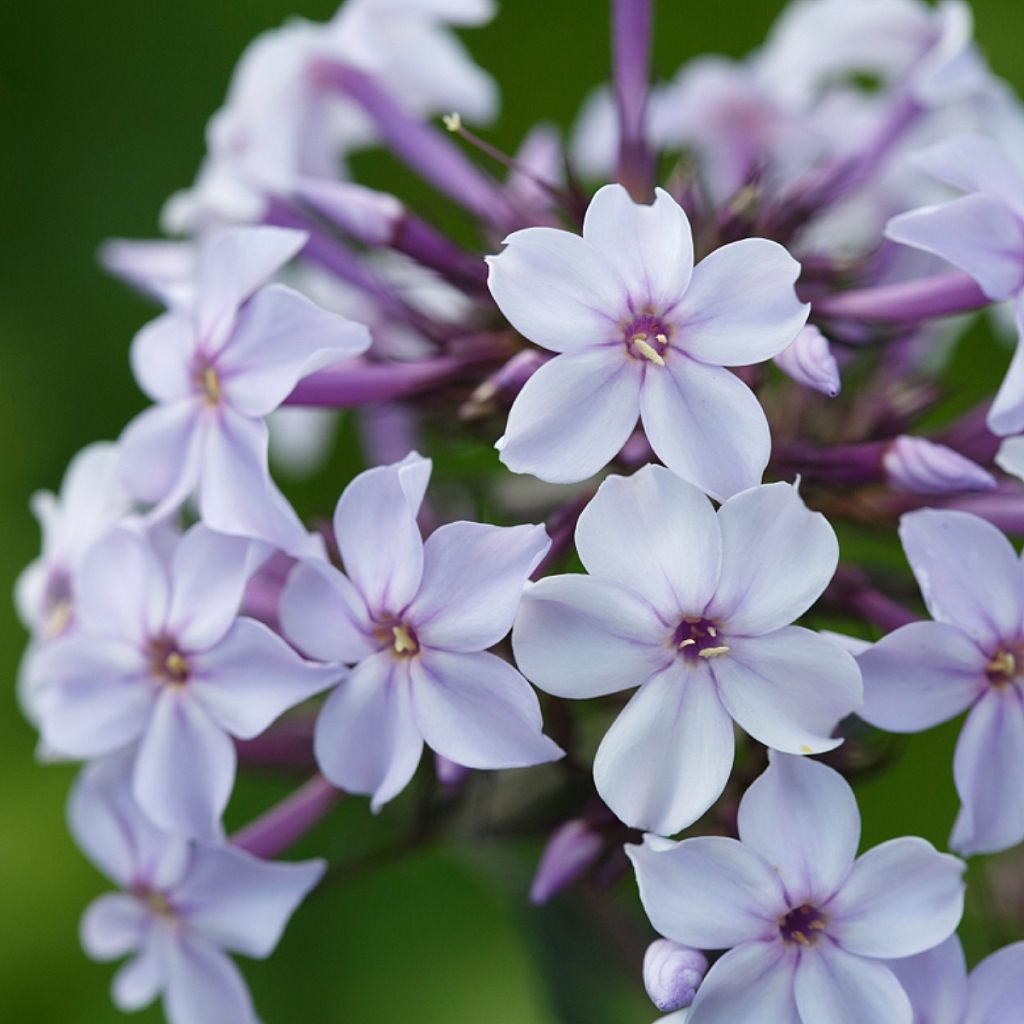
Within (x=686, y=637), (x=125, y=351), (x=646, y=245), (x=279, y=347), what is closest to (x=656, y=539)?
(x=686, y=637)

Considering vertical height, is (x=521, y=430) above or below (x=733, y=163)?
above

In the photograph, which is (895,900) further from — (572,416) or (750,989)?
(572,416)

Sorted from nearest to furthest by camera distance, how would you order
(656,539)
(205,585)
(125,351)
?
(656,539) → (205,585) → (125,351)

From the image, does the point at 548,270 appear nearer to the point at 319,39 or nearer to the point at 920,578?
the point at 920,578

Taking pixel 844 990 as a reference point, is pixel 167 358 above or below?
above

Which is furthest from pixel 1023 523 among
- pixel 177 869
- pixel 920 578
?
pixel 177 869

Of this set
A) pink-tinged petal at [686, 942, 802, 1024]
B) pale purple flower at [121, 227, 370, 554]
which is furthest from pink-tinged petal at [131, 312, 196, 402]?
pink-tinged petal at [686, 942, 802, 1024]
